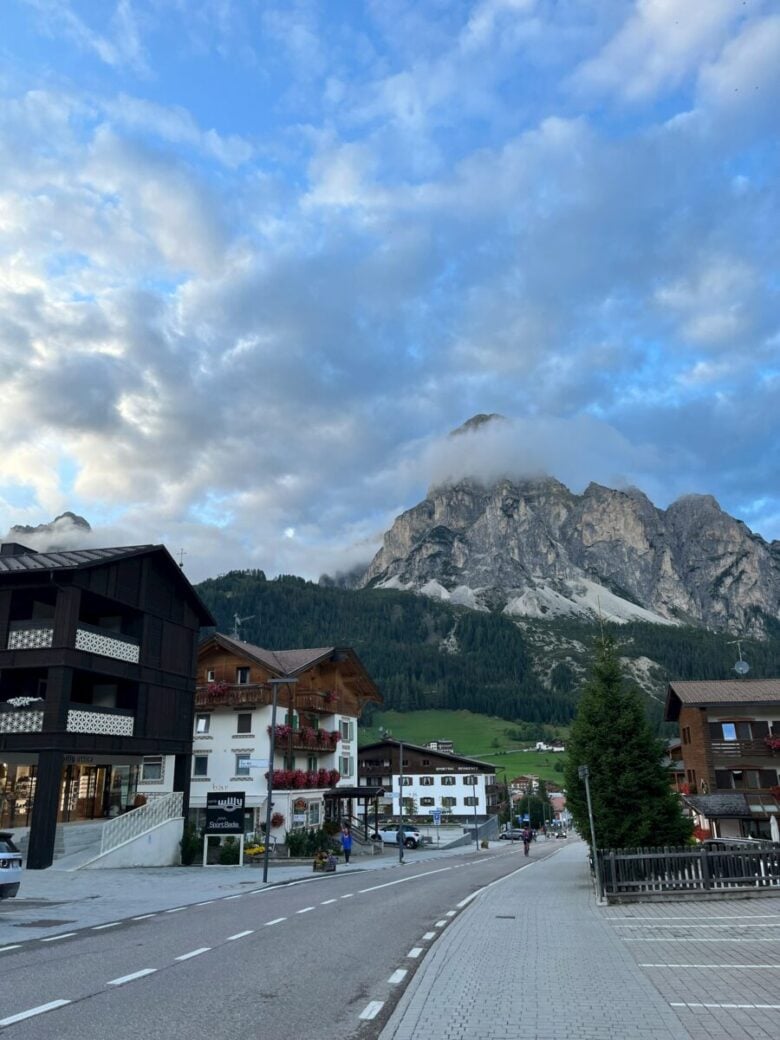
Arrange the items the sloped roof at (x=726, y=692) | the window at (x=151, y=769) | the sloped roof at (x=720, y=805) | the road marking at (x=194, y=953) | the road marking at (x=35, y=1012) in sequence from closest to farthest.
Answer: the road marking at (x=35, y=1012) < the road marking at (x=194, y=953) < the window at (x=151, y=769) < the sloped roof at (x=720, y=805) < the sloped roof at (x=726, y=692)

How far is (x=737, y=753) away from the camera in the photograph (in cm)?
5200

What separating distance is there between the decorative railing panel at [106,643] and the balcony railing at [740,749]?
3898cm

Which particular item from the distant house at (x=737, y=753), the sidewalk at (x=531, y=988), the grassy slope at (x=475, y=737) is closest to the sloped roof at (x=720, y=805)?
the distant house at (x=737, y=753)

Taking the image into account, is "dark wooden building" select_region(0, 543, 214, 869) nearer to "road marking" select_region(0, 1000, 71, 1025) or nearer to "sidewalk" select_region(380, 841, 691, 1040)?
"sidewalk" select_region(380, 841, 691, 1040)

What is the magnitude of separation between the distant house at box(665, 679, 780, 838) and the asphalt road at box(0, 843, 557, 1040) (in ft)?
122

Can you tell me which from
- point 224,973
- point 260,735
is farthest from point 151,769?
point 224,973

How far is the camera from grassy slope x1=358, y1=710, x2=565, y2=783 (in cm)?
15875

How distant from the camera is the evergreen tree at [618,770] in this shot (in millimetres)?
24609

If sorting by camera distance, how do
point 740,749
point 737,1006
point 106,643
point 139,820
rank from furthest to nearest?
point 740,749 < point 106,643 < point 139,820 < point 737,1006

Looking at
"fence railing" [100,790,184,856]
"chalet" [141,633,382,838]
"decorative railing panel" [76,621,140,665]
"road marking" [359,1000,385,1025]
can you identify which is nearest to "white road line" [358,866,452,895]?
"chalet" [141,633,382,838]

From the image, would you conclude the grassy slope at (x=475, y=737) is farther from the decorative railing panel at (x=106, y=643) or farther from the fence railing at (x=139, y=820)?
the decorative railing panel at (x=106, y=643)

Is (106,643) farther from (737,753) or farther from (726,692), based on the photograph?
(726,692)

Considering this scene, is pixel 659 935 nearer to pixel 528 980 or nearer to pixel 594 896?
pixel 528 980

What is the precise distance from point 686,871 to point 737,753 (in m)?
35.8
